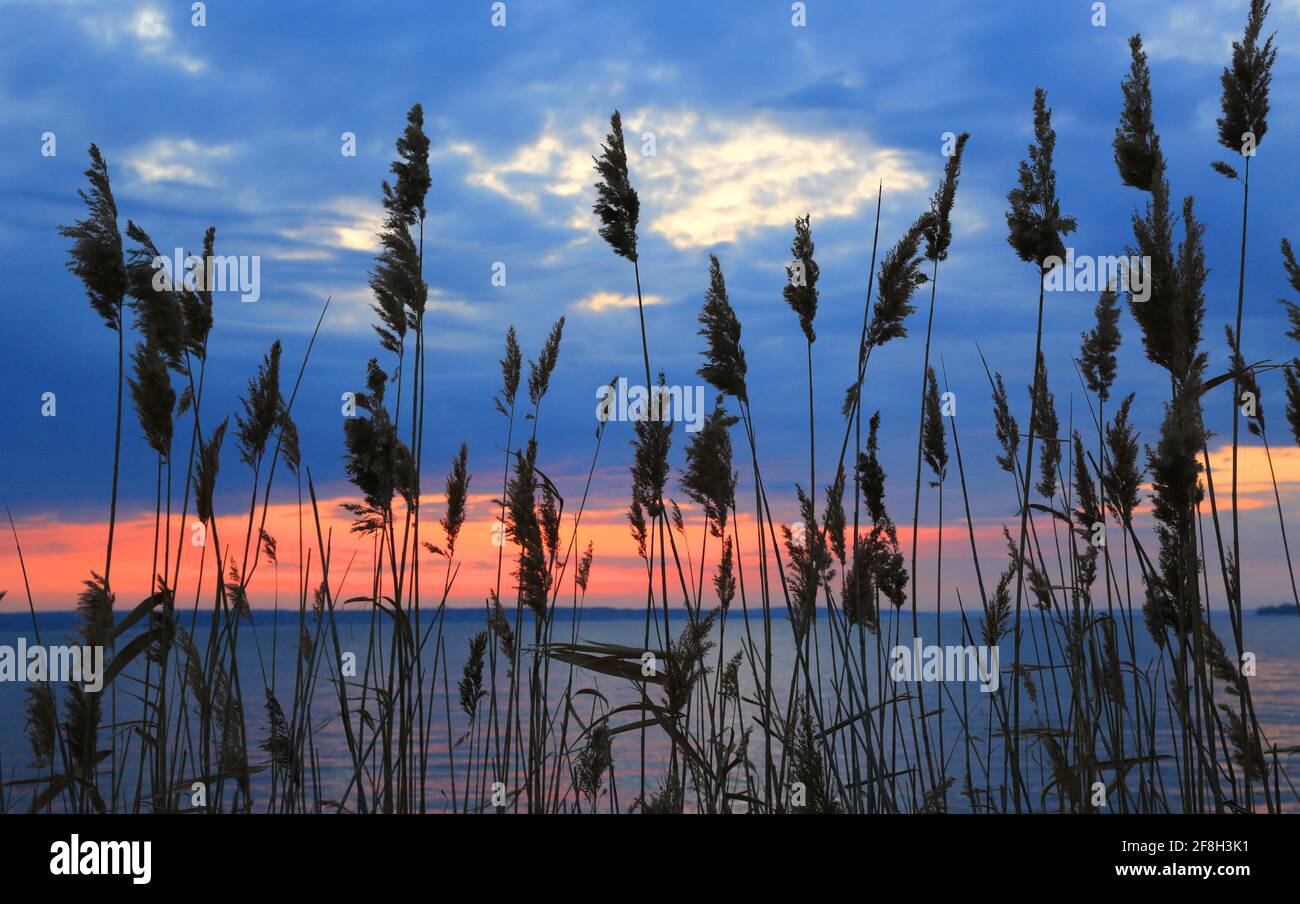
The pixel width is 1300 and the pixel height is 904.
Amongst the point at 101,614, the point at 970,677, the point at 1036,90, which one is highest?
the point at 1036,90

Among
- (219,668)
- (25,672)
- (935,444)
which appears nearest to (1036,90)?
(935,444)

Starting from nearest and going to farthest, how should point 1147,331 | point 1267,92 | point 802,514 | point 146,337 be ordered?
point 1147,331, point 146,337, point 1267,92, point 802,514

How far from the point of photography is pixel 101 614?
2904mm

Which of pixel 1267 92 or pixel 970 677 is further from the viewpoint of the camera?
pixel 970 677

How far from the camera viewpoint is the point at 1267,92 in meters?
3.09

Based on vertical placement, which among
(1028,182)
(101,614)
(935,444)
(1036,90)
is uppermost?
(1036,90)

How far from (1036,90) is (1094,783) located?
228 centimetres

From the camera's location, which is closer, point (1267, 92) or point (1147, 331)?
point (1147, 331)

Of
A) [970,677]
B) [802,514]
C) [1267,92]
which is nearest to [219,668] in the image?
[802,514]

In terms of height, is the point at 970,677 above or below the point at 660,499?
below
